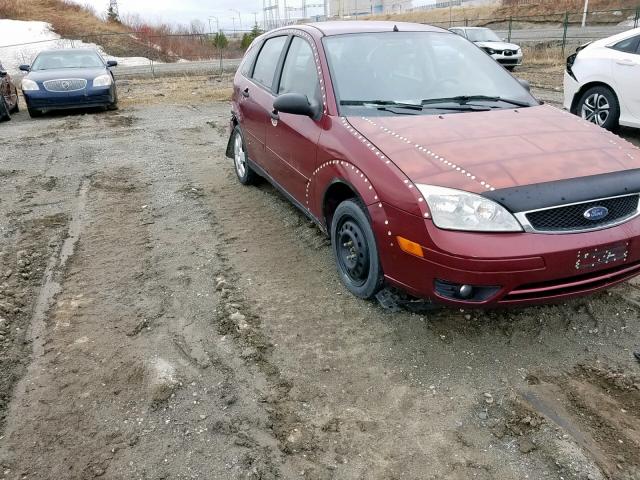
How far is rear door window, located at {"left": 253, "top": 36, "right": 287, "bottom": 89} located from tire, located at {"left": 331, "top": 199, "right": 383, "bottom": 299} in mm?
1864

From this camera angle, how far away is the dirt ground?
2.39 metres

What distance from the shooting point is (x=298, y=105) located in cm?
376

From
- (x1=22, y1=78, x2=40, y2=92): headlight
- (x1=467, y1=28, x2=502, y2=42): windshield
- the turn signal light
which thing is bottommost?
the turn signal light

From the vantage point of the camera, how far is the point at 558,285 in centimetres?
282

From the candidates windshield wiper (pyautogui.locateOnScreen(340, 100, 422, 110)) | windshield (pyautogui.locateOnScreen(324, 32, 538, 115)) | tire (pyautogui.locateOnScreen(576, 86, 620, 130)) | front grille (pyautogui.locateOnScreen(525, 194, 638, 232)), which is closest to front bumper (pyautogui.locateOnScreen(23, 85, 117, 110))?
windshield (pyautogui.locateOnScreen(324, 32, 538, 115))

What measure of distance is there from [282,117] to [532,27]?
136 feet

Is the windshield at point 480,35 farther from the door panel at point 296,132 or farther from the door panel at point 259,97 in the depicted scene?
the door panel at point 296,132

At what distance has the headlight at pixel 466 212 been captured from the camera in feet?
8.93

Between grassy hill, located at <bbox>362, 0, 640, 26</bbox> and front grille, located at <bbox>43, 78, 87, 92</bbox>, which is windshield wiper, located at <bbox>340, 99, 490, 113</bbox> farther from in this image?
grassy hill, located at <bbox>362, 0, 640, 26</bbox>

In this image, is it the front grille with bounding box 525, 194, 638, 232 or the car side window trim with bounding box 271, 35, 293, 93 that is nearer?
the front grille with bounding box 525, 194, 638, 232

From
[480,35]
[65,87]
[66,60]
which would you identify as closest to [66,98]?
[65,87]

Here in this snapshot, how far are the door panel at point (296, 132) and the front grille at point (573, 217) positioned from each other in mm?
1635

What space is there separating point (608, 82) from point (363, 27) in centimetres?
464

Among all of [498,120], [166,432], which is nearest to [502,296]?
[498,120]
